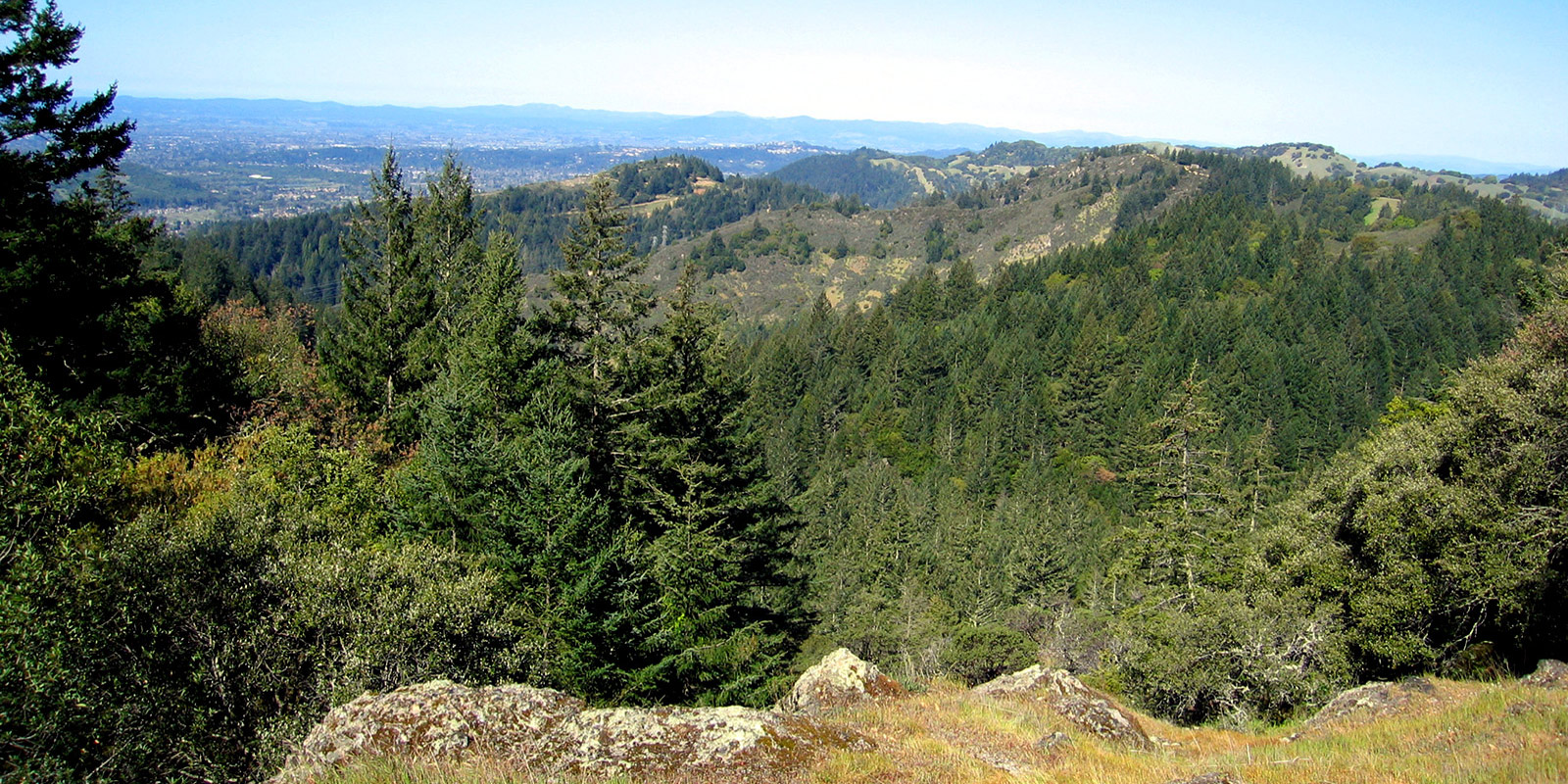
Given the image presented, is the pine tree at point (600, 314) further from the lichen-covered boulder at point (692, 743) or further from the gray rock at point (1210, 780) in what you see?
the gray rock at point (1210, 780)

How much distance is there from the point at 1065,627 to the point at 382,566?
37506 millimetres

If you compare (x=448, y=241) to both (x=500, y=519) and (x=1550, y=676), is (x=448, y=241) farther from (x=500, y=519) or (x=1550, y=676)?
(x=1550, y=676)

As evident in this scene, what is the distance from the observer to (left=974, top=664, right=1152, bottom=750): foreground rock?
1171 centimetres

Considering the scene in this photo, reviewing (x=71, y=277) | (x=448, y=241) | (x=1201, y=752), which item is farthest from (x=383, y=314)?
(x=1201, y=752)

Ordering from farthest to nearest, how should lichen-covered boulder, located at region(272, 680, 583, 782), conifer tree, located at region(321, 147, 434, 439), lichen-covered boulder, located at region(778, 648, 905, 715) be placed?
conifer tree, located at region(321, 147, 434, 439) → lichen-covered boulder, located at region(778, 648, 905, 715) → lichen-covered boulder, located at region(272, 680, 583, 782)

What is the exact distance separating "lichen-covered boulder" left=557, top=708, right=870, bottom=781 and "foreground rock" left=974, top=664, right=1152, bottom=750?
174 inches

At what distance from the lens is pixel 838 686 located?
12.6 metres

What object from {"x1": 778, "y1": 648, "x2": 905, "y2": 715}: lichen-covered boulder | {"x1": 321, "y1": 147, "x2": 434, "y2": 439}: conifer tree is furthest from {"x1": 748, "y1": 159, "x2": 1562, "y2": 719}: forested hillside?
{"x1": 321, "y1": 147, "x2": 434, "y2": 439}: conifer tree

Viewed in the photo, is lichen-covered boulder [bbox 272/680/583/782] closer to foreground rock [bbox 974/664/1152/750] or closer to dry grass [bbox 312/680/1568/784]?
dry grass [bbox 312/680/1568/784]

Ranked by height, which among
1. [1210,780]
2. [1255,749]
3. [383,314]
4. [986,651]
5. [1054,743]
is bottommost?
[986,651]

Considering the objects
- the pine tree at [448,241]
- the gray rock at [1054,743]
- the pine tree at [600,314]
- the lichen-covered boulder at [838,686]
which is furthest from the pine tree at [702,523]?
the pine tree at [448,241]

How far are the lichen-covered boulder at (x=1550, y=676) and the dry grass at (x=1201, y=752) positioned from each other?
0.85 feet

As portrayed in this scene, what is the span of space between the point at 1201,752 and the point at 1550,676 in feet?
18.3

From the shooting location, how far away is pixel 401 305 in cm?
3123
